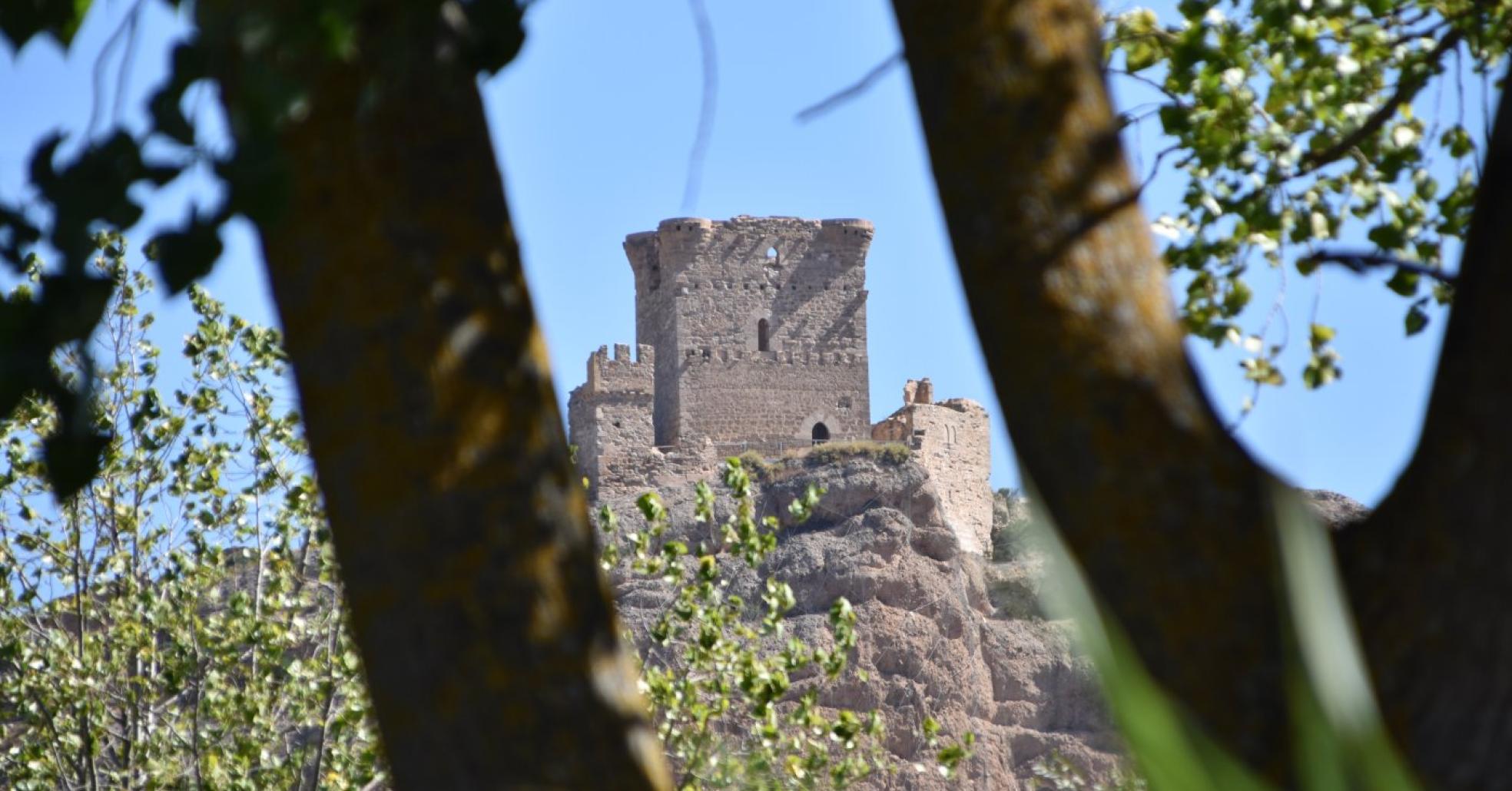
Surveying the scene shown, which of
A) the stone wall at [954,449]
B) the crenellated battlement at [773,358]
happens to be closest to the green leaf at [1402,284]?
the stone wall at [954,449]

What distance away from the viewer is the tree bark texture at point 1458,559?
1.79 metres

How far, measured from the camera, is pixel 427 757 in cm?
180

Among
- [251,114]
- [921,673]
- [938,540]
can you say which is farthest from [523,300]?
[938,540]

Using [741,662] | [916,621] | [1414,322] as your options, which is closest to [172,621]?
[741,662]

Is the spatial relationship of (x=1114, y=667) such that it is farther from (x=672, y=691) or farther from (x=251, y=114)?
(x=672, y=691)

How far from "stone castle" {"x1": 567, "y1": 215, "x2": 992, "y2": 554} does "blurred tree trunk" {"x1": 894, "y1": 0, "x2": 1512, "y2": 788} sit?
37.8 meters

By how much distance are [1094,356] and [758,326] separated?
1627 inches

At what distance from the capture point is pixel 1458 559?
185cm

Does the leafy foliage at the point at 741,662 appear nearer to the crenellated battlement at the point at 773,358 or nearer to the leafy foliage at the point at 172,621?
the leafy foliage at the point at 172,621

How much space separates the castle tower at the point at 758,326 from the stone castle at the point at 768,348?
0.03 metres

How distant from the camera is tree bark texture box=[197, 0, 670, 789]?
180 cm

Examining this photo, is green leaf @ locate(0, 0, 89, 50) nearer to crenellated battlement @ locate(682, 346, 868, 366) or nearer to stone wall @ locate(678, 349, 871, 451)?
stone wall @ locate(678, 349, 871, 451)

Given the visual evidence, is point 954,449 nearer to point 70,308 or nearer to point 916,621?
point 916,621

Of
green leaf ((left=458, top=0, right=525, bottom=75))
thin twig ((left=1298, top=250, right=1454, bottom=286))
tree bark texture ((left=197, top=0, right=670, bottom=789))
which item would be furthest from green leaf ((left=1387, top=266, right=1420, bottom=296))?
tree bark texture ((left=197, top=0, right=670, bottom=789))
